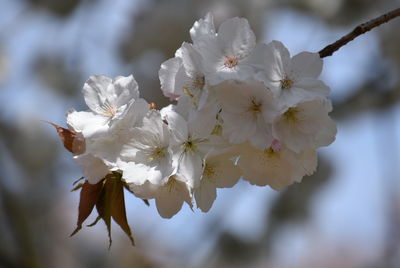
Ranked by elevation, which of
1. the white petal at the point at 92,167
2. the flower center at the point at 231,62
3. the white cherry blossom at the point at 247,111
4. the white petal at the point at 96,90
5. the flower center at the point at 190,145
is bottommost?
the white petal at the point at 92,167

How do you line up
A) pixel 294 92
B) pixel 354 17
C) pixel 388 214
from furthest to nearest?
pixel 354 17, pixel 388 214, pixel 294 92

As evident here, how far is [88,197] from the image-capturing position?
3.26 feet

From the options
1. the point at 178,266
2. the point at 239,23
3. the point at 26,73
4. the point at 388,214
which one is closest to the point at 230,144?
the point at 239,23

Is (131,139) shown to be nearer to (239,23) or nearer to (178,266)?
(239,23)

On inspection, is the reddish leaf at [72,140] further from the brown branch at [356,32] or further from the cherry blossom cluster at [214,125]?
the brown branch at [356,32]

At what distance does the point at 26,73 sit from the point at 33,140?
0.53 metres

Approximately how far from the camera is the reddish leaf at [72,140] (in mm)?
968

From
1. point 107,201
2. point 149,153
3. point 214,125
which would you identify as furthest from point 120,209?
point 214,125

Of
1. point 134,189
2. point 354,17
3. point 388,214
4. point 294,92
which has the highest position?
point 354,17

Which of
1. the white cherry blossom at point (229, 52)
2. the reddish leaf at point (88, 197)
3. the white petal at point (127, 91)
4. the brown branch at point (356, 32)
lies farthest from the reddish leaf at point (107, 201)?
the brown branch at point (356, 32)

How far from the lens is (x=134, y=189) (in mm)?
921

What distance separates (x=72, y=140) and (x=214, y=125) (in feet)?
0.80

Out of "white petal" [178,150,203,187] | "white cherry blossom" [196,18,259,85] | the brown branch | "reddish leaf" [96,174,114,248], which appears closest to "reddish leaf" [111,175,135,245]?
"reddish leaf" [96,174,114,248]

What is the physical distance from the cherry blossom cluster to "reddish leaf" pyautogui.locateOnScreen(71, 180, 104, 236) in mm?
53
